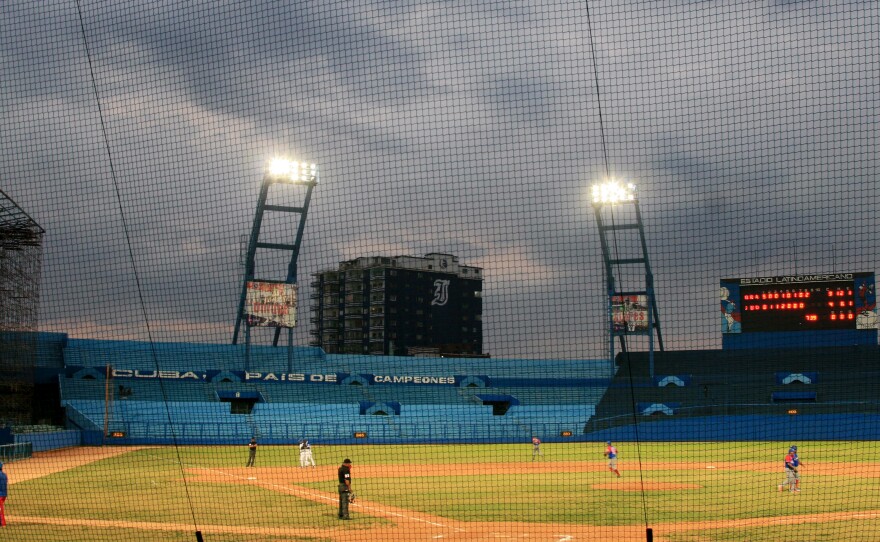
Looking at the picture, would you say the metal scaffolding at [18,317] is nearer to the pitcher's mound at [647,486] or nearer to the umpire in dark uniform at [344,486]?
the umpire in dark uniform at [344,486]

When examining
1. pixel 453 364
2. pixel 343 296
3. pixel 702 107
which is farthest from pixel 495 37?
pixel 343 296

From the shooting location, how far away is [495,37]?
11180 millimetres

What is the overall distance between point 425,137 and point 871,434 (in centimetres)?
3504

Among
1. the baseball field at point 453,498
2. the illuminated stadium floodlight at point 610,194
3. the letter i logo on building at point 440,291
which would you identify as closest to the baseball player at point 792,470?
the baseball field at point 453,498

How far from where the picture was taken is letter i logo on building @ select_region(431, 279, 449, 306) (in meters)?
96.0

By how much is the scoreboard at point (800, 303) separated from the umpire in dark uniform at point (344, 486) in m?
33.5

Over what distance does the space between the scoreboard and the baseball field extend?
12557 mm

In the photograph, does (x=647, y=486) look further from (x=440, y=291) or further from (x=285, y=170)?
(x=440, y=291)

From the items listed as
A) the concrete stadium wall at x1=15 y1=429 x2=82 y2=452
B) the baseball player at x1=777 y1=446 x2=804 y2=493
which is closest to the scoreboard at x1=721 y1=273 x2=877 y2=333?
the baseball player at x1=777 y1=446 x2=804 y2=493

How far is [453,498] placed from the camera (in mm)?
18766

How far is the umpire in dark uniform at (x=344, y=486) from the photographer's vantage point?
605 inches

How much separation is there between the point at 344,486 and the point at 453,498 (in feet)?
13.4

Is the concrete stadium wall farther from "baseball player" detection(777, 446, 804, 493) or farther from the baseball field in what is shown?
"baseball player" detection(777, 446, 804, 493)

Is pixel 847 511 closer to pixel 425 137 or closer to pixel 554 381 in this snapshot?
pixel 425 137
